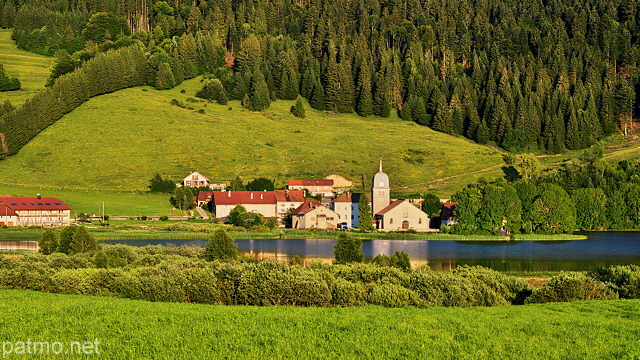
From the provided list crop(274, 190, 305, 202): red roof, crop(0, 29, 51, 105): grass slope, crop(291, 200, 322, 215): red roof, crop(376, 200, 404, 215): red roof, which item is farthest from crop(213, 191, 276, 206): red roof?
crop(0, 29, 51, 105): grass slope

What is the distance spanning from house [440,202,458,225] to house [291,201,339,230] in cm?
1702

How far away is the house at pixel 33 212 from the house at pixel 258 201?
2355 cm

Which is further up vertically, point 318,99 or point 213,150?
point 318,99

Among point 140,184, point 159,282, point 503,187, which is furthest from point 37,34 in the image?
point 159,282

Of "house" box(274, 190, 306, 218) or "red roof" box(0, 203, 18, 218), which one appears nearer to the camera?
"red roof" box(0, 203, 18, 218)

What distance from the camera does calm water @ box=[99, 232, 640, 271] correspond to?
60438mm

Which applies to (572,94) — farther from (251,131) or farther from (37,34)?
(37,34)

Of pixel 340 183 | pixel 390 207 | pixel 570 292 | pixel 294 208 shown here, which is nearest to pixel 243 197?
pixel 294 208

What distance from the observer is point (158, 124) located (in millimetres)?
140750

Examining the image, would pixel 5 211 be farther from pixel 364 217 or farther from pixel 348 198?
pixel 348 198

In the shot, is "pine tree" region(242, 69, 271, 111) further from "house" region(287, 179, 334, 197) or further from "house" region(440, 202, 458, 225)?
"house" region(440, 202, 458, 225)

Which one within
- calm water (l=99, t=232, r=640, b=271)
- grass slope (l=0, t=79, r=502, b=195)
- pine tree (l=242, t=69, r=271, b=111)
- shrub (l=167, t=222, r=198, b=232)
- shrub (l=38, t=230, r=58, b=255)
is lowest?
calm water (l=99, t=232, r=640, b=271)

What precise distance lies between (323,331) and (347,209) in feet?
302

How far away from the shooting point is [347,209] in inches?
4311
